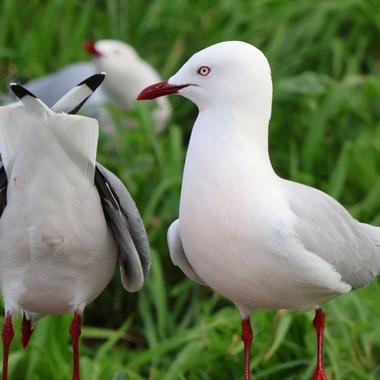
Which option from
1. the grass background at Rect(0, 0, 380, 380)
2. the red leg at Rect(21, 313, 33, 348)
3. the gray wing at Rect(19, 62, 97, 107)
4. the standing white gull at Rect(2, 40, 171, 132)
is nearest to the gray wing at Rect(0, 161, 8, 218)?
the red leg at Rect(21, 313, 33, 348)

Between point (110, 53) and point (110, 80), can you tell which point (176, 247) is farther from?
point (110, 80)

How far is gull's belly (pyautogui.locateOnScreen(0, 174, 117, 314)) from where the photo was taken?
9.15 ft

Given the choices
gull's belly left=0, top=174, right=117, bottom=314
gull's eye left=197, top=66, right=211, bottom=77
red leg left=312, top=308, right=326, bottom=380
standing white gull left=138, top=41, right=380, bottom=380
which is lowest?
red leg left=312, top=308, right=326, bottom=380

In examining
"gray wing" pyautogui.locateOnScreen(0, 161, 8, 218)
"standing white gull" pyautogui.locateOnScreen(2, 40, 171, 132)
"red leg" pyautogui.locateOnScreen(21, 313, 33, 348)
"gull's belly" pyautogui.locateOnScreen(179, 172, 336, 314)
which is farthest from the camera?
"standing white gull" pyautogui.locateOnScreen(2, 40, 171, 132)

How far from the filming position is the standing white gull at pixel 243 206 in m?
2.72

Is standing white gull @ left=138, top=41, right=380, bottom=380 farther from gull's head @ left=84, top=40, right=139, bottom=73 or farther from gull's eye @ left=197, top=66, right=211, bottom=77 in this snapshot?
gull's head @ left=84, top=40, right=139, bottom=73

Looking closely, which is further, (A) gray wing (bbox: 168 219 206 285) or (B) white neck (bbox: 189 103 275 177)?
(A) gray wing (bbox: 168 219 206 285)

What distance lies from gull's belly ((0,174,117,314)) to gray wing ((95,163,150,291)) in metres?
0.03

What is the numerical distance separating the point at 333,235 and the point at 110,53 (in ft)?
10.5

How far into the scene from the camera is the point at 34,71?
5.96 m

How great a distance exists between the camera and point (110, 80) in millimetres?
6324

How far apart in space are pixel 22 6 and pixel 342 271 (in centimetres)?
360

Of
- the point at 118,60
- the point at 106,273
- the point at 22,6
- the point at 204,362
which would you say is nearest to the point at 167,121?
the point at 118,60

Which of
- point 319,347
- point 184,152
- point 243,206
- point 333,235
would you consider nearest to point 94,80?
point 243,206
